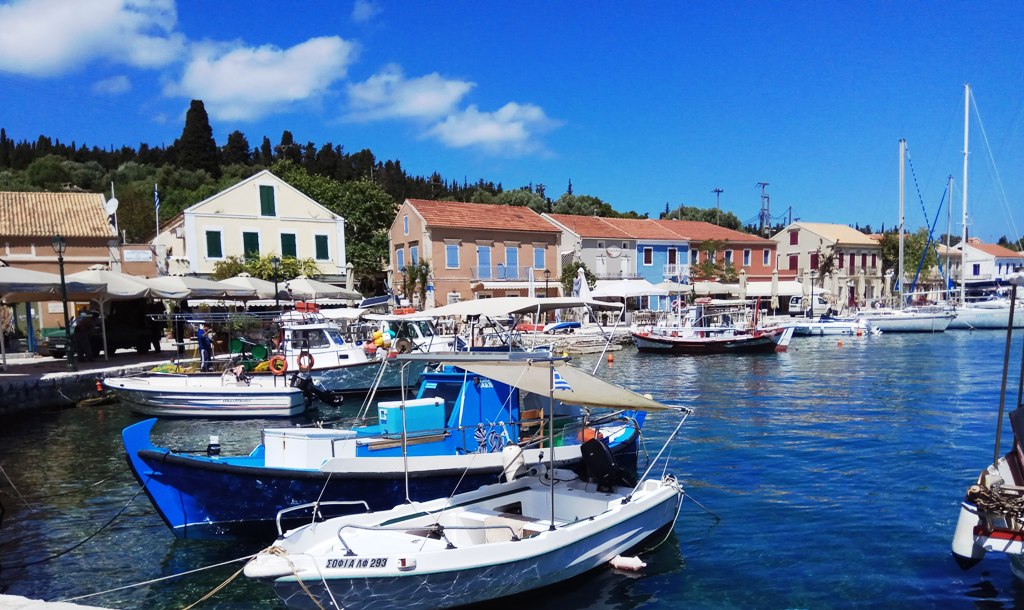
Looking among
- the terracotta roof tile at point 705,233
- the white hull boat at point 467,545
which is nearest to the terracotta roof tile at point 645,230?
the terracotta roof tile at point 705,233

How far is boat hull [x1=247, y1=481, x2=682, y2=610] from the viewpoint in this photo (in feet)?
21.2

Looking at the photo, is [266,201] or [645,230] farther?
[645,230]

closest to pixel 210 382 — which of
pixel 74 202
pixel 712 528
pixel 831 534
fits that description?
pixel 712 528

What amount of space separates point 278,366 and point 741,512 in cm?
1394

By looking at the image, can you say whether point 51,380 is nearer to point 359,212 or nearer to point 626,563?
point 626,563

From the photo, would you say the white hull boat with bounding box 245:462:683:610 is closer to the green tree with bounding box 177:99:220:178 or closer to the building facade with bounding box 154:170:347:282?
the building facade with bounding box 154:170:347:282

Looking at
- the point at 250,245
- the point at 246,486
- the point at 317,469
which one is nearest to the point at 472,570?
the point at 317,469

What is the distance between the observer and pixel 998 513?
287 inches

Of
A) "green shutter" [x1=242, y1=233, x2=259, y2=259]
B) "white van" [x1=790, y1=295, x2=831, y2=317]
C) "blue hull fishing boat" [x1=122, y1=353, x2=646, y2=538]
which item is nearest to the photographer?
"blue hull fishing boat" [x1=122, y1=353, x2=646, y2=538]

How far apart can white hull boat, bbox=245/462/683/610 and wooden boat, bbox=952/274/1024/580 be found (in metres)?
3.30

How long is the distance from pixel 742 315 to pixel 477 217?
722 inches

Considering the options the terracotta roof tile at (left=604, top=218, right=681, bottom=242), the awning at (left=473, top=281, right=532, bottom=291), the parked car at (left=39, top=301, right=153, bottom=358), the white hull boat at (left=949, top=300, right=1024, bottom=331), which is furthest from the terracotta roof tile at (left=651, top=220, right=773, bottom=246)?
the parked car at (left=39, top=301, right=153, bottom=358)

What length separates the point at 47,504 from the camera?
11.5 metres

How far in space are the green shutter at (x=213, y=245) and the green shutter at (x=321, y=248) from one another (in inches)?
204
